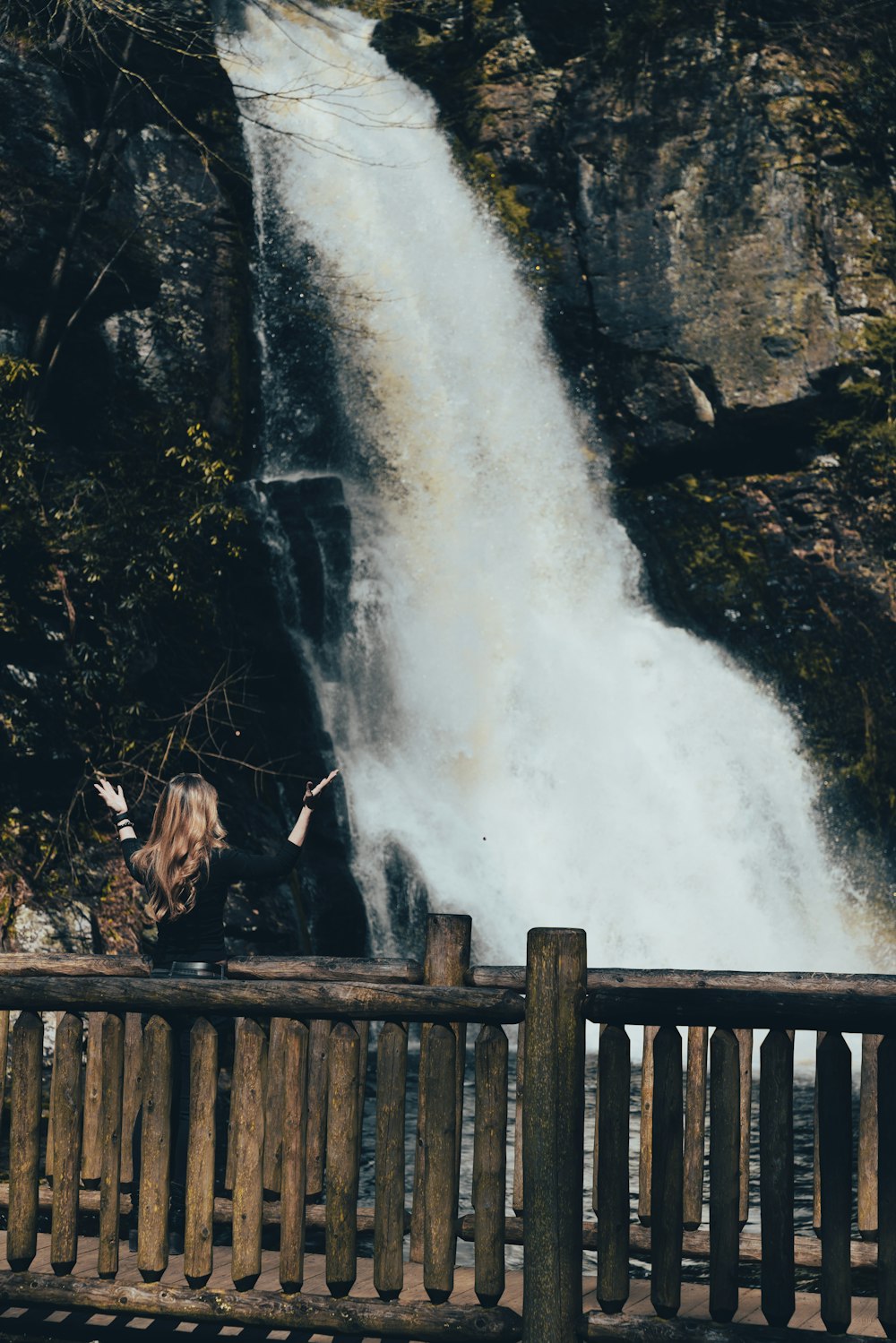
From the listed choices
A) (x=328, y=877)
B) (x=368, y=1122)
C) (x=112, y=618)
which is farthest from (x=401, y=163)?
(x=368, y=1122)

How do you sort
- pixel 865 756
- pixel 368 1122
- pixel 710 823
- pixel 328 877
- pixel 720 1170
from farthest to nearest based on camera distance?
pixel 865 756
pixel 710 823
pixel 328 877
pixel 368 1122
pixel 720 1170

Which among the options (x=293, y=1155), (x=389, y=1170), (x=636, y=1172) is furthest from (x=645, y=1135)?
(x=636, y=1172)

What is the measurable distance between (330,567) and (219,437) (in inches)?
81.6

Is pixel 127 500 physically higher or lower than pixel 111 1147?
higher

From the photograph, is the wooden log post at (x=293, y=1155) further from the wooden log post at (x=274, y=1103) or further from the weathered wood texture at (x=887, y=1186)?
the weathered wood texture at (x=887, y=1186)

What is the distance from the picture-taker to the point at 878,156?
686 inches

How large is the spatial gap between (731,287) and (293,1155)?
15.2 metres

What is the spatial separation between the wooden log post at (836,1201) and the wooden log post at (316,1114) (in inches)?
66.5

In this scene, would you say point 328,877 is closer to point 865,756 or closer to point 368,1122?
point 368,1122

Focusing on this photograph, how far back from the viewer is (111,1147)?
4.50 metres

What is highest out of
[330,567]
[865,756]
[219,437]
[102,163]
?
[102,163]

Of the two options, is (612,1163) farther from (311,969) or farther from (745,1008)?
(311,969)

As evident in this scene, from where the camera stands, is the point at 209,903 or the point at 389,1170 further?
the point at 209,903

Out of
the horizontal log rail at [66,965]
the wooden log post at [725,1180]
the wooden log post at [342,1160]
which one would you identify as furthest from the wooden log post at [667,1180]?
the horizontal log rail at [66,965]
